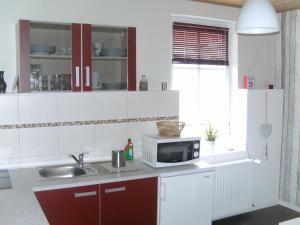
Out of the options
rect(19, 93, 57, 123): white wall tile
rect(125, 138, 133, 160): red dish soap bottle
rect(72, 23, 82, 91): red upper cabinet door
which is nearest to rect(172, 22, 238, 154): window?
rect(125, 138, 133, 160): red dish soap bottle

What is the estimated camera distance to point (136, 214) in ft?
9.93

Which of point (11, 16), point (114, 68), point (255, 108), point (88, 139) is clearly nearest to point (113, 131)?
point (88, 139)

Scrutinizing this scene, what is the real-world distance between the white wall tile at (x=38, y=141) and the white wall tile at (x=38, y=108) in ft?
0.31

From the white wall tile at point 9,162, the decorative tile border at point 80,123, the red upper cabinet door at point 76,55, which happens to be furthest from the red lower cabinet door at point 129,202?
the red upper cabinet door at point 76,55

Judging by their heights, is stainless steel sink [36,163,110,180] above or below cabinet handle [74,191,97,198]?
above

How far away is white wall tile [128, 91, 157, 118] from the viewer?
11.8 ft

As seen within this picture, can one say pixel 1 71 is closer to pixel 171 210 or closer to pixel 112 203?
pixel 112 203

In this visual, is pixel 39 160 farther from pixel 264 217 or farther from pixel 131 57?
pixel 264 217

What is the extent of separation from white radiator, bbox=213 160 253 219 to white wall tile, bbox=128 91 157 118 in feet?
3.23

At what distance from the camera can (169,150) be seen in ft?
10.7

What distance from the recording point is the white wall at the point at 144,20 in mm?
3141

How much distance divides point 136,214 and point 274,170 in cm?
223

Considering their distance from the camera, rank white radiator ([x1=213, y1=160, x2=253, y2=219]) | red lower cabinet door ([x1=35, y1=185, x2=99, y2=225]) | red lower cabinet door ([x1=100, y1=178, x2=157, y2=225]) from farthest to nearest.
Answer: white radiator ([x1=213, y1=160, x2=253, y2=219]), red lower cabinet door ([x1=100, y1=178, x2=157, y2=225]), red lower cabinet door ([x1=35, y1=185, x2=99, y2=225])

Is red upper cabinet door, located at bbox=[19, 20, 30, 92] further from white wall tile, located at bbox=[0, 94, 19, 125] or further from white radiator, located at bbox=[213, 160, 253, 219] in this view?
white radiator, located at bbox=[213, 160, 253, 219]
